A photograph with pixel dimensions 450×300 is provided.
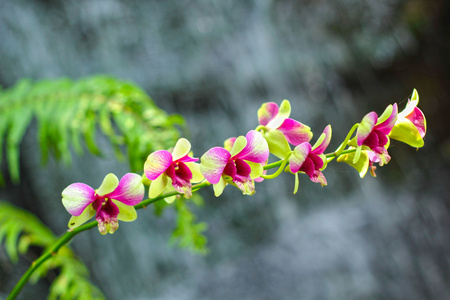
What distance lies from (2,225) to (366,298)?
7.44 ft

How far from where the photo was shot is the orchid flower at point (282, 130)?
1.50 feet

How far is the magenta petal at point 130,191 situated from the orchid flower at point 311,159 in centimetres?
16

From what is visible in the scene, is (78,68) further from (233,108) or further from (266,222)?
(266,222)

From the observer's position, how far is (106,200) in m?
0.43

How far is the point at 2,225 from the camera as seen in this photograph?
1.43 m

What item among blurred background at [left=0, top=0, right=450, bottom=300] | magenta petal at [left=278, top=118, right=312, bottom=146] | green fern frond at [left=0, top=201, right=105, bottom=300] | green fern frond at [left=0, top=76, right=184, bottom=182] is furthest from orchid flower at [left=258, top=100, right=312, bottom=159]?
blurred background at [left=0, top=0, right=450, bottom=300]

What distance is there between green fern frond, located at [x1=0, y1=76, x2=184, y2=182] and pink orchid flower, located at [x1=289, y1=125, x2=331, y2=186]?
0.87 metres

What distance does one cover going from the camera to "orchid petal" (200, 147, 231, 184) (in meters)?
0.40

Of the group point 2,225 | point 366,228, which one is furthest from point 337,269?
point 2,225

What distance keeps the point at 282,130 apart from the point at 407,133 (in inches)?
5.7

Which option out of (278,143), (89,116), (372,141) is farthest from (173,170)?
(89,116)

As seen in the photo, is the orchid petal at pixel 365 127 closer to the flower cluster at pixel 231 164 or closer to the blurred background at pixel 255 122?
the flower cluster at pixel 231 164

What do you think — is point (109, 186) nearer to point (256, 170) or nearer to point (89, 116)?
point (256, 170)

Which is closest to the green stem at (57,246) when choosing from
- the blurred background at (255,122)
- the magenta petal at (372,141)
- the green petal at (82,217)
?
the green petal at (82,217)
